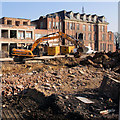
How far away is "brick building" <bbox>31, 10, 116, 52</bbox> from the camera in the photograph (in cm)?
4203

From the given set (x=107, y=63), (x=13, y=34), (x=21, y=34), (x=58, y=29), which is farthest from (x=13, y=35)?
(x=107, y=63)

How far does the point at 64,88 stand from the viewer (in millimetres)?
12023

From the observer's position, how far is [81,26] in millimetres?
47156

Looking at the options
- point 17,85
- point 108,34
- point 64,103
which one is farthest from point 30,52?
point 108,34

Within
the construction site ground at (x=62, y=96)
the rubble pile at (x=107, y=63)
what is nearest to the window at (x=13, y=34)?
the rubble pile at (x=107, y=63)

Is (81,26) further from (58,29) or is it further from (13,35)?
(13,35)

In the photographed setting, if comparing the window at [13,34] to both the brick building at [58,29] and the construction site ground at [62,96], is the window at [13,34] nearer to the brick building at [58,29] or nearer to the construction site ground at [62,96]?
the brick building at [58,29]

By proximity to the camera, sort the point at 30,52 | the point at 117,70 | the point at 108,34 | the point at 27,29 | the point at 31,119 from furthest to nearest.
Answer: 1. the point at 108,34
2. the point at 27,29
3. the point at 30,52
4. the point at 117,70
5. the point at 31,119

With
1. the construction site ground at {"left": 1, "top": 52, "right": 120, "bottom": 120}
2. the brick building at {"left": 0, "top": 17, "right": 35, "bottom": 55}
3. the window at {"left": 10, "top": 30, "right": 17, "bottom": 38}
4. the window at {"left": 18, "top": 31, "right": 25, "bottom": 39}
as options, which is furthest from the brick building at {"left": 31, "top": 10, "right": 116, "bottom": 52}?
the construction site ground at {"left": 1, "top": 52, "right": 120, "bottom": 120}

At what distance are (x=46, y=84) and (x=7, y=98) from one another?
268 centimetres

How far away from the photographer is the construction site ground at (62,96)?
8.04 m

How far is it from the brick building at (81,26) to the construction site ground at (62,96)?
27.4 meters

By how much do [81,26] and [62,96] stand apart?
129ft

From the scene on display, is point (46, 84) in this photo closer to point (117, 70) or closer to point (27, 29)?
point (117, 70)
